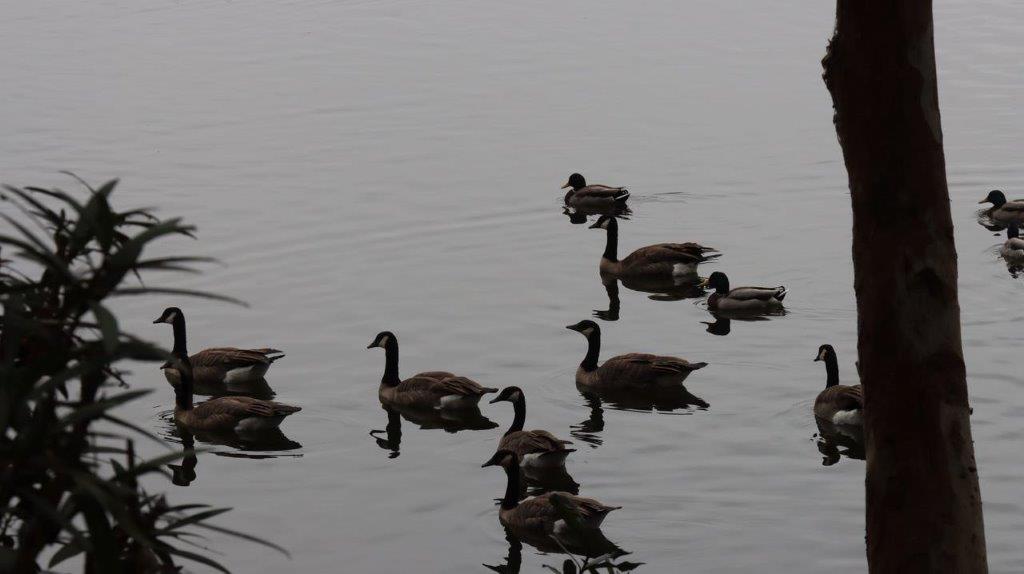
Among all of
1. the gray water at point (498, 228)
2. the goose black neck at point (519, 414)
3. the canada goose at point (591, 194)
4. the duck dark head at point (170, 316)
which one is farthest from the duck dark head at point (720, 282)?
the duck dark head at point (170, 316)

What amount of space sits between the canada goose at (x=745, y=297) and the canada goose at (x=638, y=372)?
2.53 meters

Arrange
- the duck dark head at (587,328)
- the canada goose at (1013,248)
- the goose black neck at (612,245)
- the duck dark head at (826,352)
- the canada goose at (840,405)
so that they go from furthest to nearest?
the goose black neck at (612,245), the canada goose at (1013,248), the duck dark head at (587,328), the duck dark head at (826,352), the canada goose at (840,405)

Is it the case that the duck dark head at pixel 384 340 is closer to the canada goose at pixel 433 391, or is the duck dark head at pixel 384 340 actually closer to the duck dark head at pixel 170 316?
the canada goose at pixel 433 391

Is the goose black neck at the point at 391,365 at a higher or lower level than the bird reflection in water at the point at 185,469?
higher

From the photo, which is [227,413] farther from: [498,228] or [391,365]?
[498,228]

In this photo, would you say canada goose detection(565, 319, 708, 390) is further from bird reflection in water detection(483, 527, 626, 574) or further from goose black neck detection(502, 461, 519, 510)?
bird reflection in water detection(483, 527, 626, 574)

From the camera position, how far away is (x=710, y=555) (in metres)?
12.5

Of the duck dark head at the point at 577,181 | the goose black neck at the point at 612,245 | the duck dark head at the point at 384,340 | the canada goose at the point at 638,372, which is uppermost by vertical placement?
the duck dark head at the point at 577,181

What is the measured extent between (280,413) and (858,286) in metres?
10.2

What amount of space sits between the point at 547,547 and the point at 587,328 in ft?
17.2

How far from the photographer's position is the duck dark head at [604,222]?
73.7 ft

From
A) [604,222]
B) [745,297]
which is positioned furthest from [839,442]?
[604,222]

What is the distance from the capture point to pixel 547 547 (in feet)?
43.0

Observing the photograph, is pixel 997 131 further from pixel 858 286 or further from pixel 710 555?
pixel 858 286
